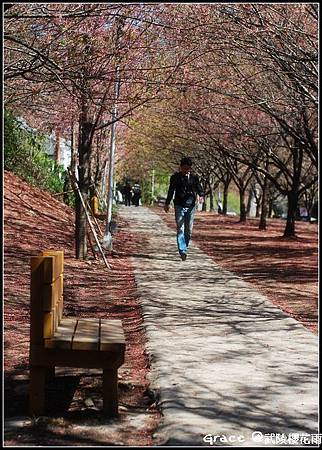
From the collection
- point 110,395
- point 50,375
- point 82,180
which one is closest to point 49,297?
point 110,395

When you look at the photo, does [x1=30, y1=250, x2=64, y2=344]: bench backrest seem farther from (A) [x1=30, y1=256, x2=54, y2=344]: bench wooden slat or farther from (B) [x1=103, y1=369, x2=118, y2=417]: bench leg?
(B) [x1=103, y1=369, x2=118, y2=417]: bench leg

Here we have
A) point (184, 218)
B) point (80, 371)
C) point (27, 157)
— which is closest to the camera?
point (80, 371)

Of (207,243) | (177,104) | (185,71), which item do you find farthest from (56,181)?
(185,71)

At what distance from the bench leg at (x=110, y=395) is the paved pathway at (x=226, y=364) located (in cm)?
35

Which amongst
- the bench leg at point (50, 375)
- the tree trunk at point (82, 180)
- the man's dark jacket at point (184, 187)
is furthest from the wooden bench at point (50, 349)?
the tree trunk at point (82, 180)

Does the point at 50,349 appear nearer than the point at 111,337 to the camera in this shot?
Yes

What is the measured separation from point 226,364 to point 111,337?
5.06ft

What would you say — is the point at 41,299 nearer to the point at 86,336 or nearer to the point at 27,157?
the point at 86,336

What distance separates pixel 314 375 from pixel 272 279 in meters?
7.67

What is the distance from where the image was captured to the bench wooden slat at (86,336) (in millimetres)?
5590

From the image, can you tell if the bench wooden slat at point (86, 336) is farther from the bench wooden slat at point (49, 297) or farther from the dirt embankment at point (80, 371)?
the dirt embankment at point (80, 371)

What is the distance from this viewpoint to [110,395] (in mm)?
5645

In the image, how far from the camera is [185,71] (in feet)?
48.6

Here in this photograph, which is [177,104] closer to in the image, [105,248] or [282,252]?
[282,252]
